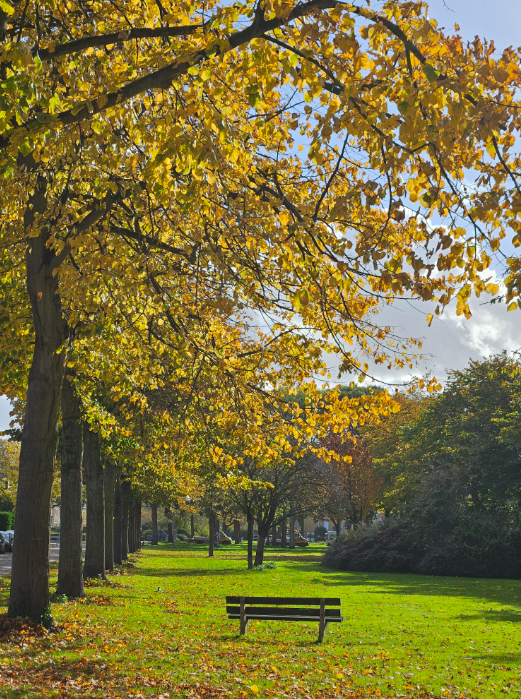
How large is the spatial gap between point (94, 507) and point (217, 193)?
52.7ft

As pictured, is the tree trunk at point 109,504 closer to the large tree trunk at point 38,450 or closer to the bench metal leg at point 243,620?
the bench metal leg at point 243,620

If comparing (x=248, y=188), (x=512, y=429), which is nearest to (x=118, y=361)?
(x=248, y=188)

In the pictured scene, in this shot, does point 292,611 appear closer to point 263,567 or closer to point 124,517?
point 263,567

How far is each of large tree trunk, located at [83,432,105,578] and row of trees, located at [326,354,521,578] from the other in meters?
18.8

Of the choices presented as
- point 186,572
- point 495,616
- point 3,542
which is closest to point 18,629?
point 495,616

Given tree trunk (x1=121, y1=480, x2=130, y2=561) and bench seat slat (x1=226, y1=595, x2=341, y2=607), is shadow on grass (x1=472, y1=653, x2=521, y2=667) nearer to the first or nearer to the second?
bench seat slat (x1=226, y1=595, x2=341, y2=607)

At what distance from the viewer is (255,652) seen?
39.4 ft

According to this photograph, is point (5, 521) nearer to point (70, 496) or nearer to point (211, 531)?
point (211, 531)

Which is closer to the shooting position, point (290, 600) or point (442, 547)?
point (290, 600)

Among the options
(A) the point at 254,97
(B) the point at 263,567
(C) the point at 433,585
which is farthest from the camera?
(B) the point at 263,567

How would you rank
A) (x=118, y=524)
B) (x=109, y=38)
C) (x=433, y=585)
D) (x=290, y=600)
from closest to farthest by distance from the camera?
(x=109, y=38)
(x=290, y=600)
(x=433, y=585)
(x=118, y=524)

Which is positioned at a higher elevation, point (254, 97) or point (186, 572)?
point (254, 97)

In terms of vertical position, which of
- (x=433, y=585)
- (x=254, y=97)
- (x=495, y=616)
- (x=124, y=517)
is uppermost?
(x=254, y=97)

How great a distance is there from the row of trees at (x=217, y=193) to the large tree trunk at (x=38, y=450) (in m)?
0.03
